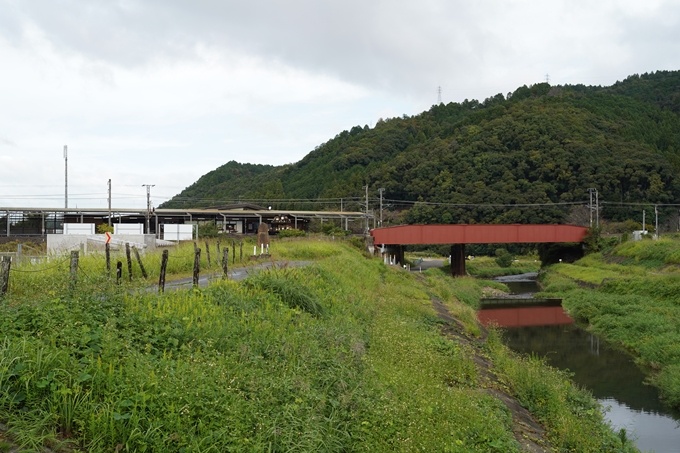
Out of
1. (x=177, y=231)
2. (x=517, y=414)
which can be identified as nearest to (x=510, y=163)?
(x=177, y=231)

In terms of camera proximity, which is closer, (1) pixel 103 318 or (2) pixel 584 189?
(1) pixel 103 318

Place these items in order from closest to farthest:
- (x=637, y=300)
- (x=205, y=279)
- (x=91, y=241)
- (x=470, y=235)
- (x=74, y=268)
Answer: (x=74, y=268), (x=205, y=279), (x=91, y=241), (x=637, y=300), (x=470, y=235)

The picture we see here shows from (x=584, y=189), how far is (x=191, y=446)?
3232 inches

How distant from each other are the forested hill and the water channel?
48455 millimetres

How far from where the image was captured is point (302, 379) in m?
8.11

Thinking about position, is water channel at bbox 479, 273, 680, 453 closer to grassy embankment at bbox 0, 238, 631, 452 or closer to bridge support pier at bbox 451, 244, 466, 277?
grassy embankment at bbox 0, 238, 631, 452

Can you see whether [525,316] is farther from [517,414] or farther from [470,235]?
[517,414]

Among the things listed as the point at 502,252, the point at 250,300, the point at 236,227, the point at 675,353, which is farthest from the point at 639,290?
the point at 236,227

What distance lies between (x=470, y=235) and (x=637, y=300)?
70.0 feet

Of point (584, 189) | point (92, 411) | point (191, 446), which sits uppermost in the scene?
point (584, 189)

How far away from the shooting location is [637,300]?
29.7 m

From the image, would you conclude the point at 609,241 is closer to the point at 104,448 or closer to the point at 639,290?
the point at 639,290

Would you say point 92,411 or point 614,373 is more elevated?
point 92,411

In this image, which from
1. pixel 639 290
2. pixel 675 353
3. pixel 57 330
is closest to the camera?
pixel 57 330
